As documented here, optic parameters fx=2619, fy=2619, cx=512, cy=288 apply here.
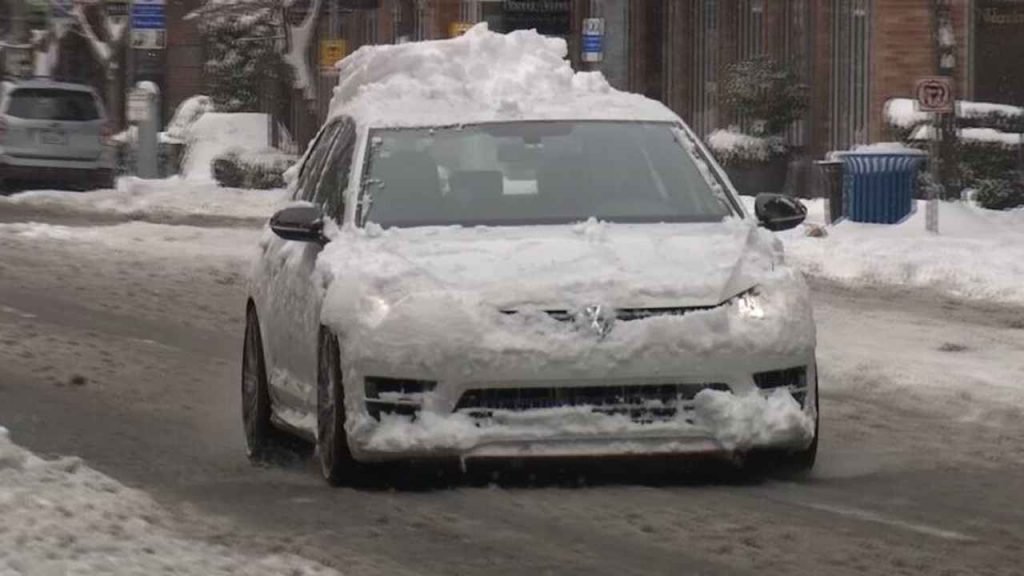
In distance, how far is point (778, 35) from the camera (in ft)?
114

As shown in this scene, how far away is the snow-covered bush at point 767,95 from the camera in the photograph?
33.2m

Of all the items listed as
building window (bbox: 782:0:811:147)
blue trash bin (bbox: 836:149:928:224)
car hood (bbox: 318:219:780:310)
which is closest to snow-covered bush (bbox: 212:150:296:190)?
building window (bbox: 782:0:811:147)

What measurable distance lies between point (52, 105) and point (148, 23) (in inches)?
91.4

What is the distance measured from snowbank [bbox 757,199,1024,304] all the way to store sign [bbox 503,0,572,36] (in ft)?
26.1

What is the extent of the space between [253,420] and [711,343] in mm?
2760

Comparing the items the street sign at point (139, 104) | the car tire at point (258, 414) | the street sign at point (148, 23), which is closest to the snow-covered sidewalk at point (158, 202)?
Answer: the street sign at point (139, 104)

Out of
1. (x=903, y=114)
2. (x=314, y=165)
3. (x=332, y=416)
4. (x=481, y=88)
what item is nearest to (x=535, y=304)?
(x=332, y=416)

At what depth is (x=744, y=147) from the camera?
3331 centimetres

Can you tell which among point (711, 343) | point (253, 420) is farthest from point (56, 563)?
point (253, 420)

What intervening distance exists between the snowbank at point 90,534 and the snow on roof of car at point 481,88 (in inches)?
94.0

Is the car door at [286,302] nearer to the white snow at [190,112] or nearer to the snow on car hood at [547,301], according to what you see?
the snow on car hood at [547,301]

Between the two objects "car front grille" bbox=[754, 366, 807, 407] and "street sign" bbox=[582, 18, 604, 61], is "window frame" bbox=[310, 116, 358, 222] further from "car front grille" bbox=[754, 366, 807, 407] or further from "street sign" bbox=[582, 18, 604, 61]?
"street sign" bbox=[582, 18, 604, 61]

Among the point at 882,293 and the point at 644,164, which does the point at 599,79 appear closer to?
the point at 644,164

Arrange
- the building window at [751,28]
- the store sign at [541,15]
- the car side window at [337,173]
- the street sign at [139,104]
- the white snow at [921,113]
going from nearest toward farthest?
1. the car side window at [337,173]
2. the white snow at [921,113]
3. the store sign at [541,15]
4. the building window at [751,28]
5. the street sign at [139,104]
